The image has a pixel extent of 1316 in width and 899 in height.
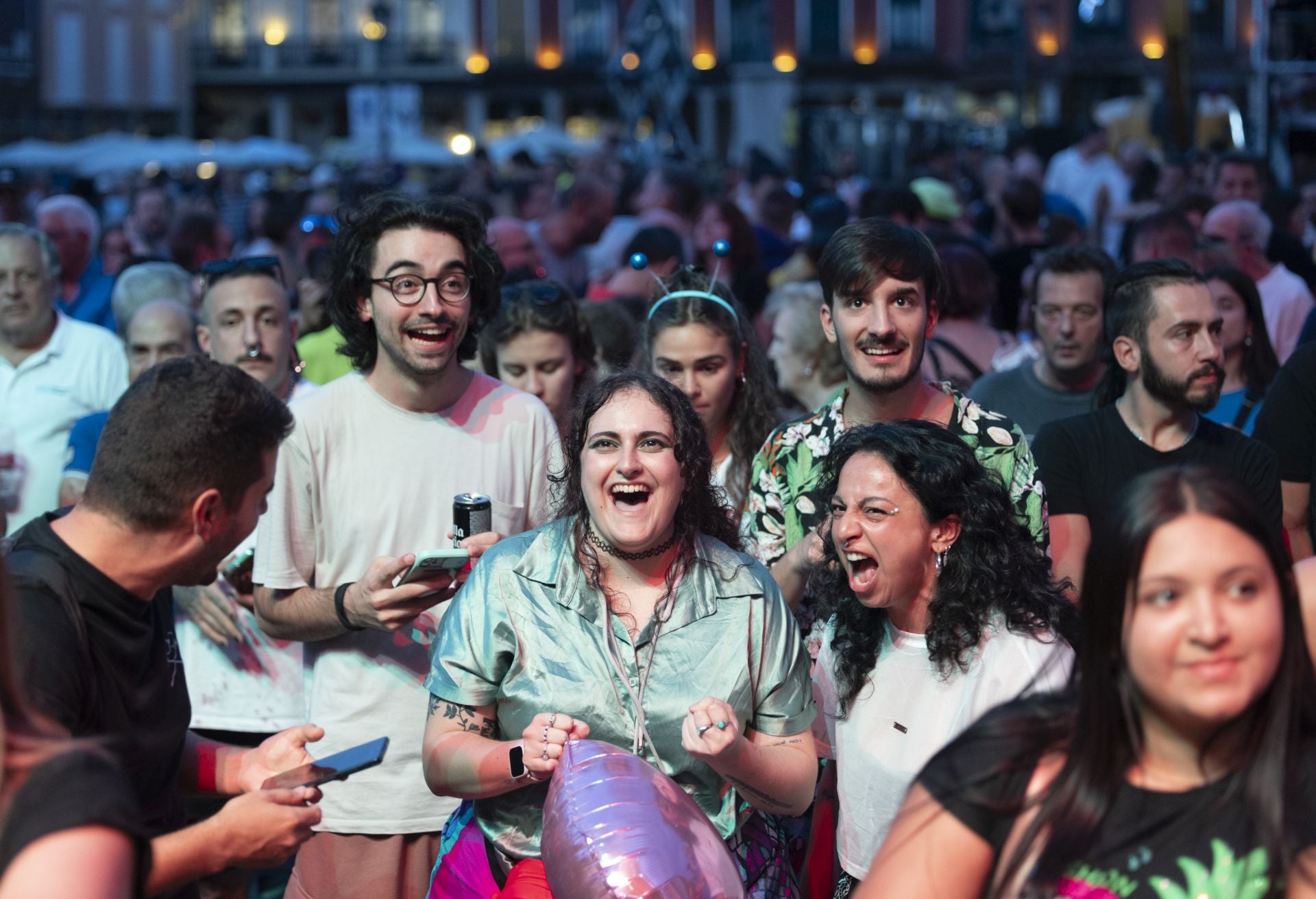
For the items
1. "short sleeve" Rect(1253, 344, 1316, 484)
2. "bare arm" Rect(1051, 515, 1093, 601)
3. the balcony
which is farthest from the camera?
the balcony

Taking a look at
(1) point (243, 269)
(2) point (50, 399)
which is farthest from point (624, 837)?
(2) point (50, 399)

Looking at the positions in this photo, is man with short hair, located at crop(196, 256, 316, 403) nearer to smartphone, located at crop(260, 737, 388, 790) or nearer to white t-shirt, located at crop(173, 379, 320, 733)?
white t-shirt, located at crop(173, 379, 320, 733)

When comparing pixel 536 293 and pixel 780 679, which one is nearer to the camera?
pixel 780 679

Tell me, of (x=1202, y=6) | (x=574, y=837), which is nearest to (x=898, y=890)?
(x=574, y=837)

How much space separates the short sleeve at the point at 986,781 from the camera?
2129 mm

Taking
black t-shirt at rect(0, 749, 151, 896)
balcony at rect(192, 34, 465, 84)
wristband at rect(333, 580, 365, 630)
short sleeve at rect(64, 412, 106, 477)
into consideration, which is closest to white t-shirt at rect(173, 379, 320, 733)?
short sleeve at rect(64, 412, 106, 477)

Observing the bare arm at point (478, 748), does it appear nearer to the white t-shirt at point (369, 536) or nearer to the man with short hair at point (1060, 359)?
the white t-shirt at point (369, 536)

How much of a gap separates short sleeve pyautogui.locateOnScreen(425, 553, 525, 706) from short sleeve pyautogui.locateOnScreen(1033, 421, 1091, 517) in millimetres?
1706

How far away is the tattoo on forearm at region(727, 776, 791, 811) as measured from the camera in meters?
2.76

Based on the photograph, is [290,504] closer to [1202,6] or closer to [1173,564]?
[1173,564]

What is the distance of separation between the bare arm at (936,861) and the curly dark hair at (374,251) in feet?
6.29

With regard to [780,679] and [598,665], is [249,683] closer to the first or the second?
[598,665]

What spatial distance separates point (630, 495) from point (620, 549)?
0.11 m

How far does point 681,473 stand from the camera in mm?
2982
